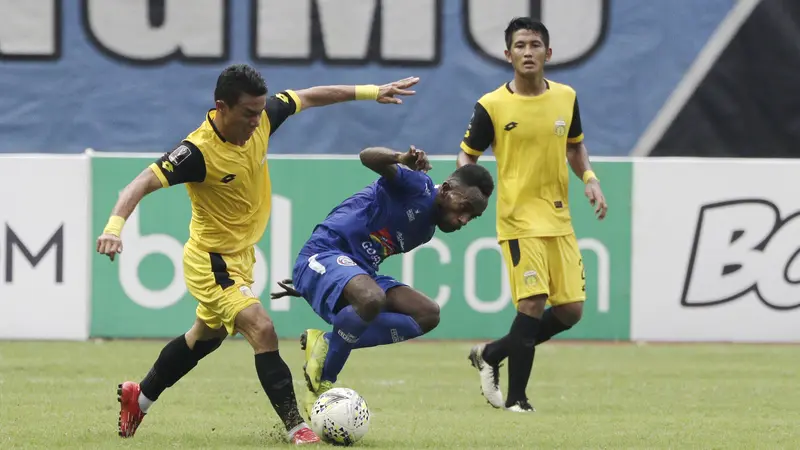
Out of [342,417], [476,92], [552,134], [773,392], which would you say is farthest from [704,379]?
[476,92]

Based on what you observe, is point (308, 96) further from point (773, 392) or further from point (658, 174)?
point (658, 174)

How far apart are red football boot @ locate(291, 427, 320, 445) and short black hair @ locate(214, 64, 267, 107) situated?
1.53m

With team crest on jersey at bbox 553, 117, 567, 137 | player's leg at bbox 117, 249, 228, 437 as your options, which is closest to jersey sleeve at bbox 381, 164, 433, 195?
player's leg at bbox 117, 249, 228, 437

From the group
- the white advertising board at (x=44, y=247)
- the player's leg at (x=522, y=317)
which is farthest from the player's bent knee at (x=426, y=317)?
the white advertising board at (x=44, y=247)

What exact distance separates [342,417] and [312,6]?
10.1 meters

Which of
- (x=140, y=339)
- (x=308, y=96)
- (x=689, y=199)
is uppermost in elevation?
(x=308, y=96)

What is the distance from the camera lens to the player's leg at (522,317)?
8.84 m

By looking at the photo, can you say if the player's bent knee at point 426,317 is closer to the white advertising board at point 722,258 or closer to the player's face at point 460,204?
the player's face at point 460,204

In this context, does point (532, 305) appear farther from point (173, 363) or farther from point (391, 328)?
point (173, 363)

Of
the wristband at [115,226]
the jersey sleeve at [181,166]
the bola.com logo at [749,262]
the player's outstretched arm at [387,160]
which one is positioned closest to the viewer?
the wristband at [115,226]

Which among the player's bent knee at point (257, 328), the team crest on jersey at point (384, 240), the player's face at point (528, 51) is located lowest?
the player's bent knee at point (257, 328)

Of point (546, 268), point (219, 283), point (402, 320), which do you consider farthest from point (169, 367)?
point (546, 268)

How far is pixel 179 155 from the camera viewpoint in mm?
6867

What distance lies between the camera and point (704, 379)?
1065cm
